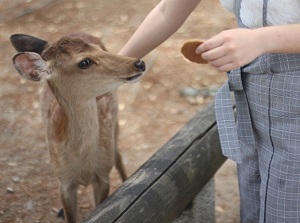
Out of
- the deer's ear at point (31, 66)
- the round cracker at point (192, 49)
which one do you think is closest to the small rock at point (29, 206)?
the deer's ear at point (31, 66)

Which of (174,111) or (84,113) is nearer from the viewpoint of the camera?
(84,113)

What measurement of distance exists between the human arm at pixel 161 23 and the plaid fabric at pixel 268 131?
0.34 metres

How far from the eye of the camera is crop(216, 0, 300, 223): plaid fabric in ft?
6.95

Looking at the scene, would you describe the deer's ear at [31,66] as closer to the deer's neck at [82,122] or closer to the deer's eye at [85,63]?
the deer's eye at [85,63]

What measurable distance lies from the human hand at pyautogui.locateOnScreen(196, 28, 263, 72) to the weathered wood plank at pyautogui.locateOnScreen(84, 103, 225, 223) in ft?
2.49

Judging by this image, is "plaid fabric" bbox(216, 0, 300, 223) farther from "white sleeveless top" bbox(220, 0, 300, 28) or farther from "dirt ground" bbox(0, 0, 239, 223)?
"dirt ground" bbox(0, 0, 239, 223)

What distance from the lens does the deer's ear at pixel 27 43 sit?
2.53 m

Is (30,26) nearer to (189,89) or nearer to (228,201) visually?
(189,89)

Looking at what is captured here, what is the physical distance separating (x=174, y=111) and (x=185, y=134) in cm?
169

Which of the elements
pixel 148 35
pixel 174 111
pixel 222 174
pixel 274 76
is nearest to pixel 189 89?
pixel 174 111

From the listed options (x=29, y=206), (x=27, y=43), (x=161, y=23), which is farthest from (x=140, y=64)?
(x=29, y=206)

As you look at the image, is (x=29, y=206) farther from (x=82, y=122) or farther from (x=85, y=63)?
(x=85, y=63)

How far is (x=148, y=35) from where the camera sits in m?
2.49

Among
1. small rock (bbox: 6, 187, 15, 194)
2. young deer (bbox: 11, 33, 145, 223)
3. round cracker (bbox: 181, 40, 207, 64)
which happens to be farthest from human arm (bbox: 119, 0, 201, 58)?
small rock (bbox: 6, 187, 15, 194)
